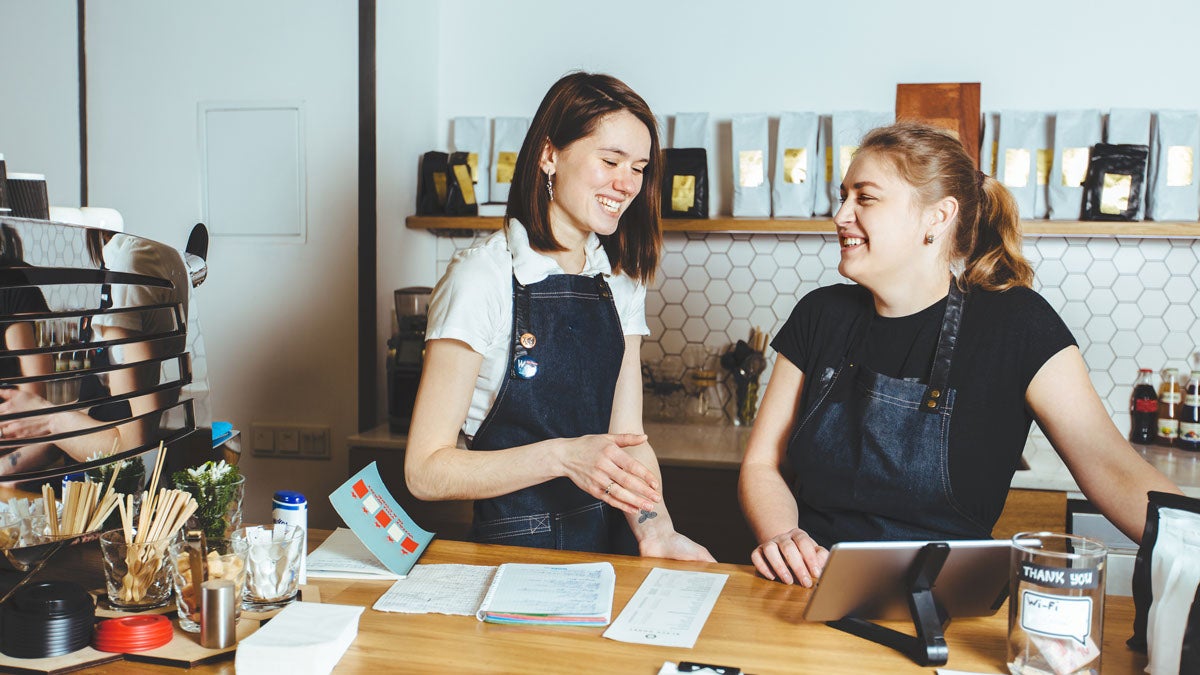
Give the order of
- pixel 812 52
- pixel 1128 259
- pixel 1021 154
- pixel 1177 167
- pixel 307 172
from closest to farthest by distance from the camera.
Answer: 1. pixel 1177 167
2. pixel 1021 154
3. pixel 1128 259
4. pixel 812 52
5. pixel 307 172

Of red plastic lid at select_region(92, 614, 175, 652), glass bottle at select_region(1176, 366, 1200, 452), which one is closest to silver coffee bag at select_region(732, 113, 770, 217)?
glass bottle at select_region(1176, 366, 1200, 452)

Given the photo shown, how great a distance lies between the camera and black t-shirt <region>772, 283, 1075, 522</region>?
1.85 metres

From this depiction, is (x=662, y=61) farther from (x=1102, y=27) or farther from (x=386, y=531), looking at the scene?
(x=386, y=531)

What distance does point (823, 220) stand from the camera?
10.2 ft

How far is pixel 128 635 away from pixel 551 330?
98 centimetres

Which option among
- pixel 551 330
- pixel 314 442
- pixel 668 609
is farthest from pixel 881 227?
pixel 314 442

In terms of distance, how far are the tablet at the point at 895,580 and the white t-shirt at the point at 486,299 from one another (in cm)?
81

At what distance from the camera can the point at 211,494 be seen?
57.5 inches

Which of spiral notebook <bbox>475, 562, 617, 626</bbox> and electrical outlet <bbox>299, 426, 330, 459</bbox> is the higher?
spiral notebook <bbox>475, 562, 617, 626</bbox>

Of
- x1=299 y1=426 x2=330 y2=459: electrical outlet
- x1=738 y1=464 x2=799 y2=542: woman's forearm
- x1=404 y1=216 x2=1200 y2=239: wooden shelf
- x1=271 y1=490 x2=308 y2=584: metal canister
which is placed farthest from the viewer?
x1=299 y1=426 x2=330 y2=459: electrical outlet

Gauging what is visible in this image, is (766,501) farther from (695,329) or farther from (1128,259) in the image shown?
(1128,259)

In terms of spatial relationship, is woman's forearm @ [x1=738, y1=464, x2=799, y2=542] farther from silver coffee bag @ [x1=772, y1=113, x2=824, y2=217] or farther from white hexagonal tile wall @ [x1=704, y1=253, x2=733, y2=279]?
white hexagonal tile wall @ [x1=704, y1=253, x2=733, y2=279]

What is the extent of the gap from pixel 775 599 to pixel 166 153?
2884mm

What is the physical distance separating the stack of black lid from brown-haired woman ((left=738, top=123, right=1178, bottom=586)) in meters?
1.19
